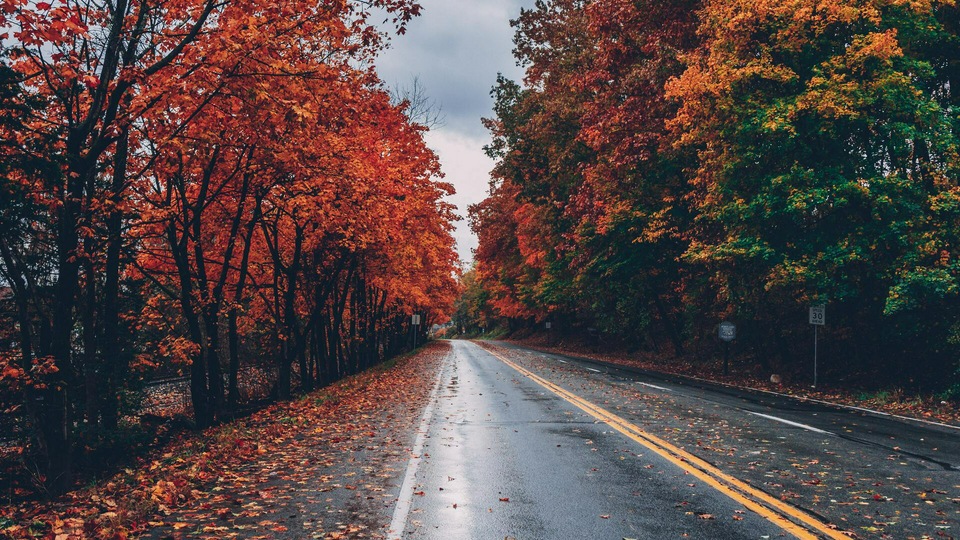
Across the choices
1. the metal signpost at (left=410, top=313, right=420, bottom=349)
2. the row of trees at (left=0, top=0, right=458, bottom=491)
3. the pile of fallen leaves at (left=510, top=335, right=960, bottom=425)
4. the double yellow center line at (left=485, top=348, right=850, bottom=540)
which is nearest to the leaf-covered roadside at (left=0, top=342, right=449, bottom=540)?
the row of trees at (left=0, top=0, right=458, bottom=491)

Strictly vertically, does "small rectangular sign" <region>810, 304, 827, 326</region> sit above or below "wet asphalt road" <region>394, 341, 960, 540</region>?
above

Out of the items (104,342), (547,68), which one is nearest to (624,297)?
(547,68)

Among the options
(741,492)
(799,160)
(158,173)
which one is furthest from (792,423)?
(158,173)

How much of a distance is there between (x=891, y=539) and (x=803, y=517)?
0.68m

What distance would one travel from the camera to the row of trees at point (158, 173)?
858 centimetres

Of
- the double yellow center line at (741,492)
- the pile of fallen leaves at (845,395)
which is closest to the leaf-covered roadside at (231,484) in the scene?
the double yellow center line at (741,492)

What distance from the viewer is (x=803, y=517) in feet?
17.8

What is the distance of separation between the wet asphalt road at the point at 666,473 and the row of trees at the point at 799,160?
4742mm

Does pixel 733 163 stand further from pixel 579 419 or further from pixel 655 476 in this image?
pixel 655 476

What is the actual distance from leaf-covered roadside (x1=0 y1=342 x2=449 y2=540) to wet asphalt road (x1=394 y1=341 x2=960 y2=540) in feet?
2.43

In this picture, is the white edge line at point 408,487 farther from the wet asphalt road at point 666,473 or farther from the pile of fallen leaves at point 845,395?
the pile of fallen leaves at point 845,395

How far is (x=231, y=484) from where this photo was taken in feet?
23.0

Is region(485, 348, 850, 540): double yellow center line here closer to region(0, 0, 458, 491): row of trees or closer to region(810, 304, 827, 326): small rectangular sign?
region(0, 0, 458, 491): row of trees

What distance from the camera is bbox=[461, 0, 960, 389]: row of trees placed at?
14867mm
